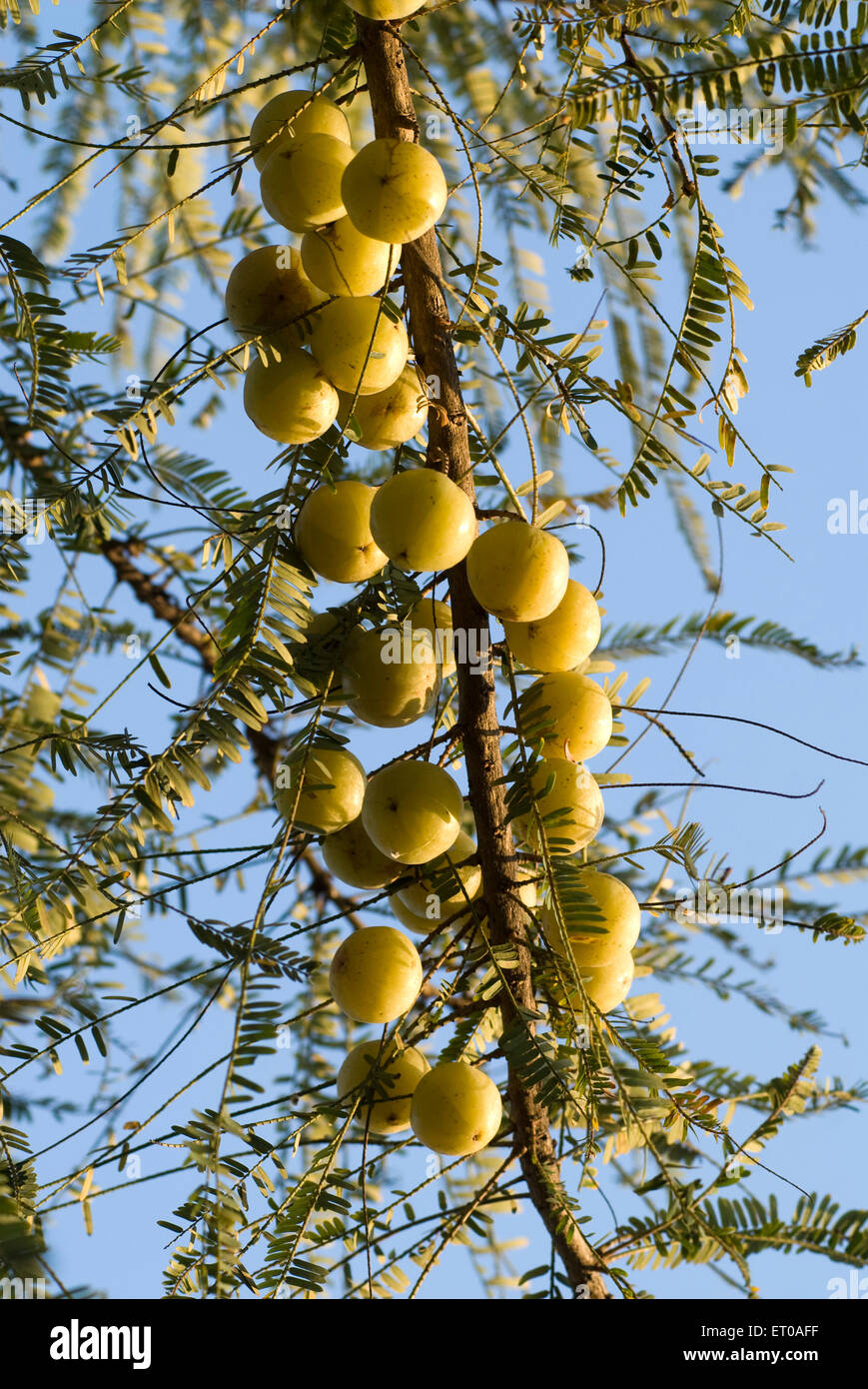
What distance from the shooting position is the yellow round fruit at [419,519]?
958 millimetres

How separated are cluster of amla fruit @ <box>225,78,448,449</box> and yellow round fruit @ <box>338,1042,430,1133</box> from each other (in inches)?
22.1

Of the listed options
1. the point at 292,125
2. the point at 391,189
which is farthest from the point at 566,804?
the point at 292,125

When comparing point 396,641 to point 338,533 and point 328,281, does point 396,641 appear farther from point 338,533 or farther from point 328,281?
point 328,281

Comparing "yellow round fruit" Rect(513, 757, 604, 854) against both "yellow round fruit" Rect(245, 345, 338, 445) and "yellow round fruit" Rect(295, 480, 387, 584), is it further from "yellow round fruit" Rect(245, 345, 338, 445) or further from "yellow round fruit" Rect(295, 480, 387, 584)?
"yellow round fruit" Rect(245, 345, 338, 445)

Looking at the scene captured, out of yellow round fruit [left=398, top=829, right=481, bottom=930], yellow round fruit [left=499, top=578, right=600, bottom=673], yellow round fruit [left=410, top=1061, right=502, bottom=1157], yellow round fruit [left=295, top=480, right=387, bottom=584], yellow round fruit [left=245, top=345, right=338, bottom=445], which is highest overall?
yellow round fruit [left=245, top=345, right=338, bottom=445]

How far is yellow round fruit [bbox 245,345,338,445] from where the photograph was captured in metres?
1.01

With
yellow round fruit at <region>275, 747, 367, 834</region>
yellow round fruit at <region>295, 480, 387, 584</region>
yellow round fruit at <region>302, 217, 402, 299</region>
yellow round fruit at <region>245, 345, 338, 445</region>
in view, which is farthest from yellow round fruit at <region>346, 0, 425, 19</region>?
yellow round fruit at <region>275, 747, 367, 834</region>

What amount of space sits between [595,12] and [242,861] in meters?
0.79

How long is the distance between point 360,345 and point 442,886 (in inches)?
19.3

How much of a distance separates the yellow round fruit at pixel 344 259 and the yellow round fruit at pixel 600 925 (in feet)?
1.81

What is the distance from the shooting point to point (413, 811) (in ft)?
3.24

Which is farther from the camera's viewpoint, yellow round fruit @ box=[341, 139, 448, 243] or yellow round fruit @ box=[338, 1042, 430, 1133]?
yellow round fruit @ box=[338, 1042, 430, 1133]

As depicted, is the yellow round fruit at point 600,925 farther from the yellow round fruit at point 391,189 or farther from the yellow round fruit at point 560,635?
the yellow round fruit at point 391,189
